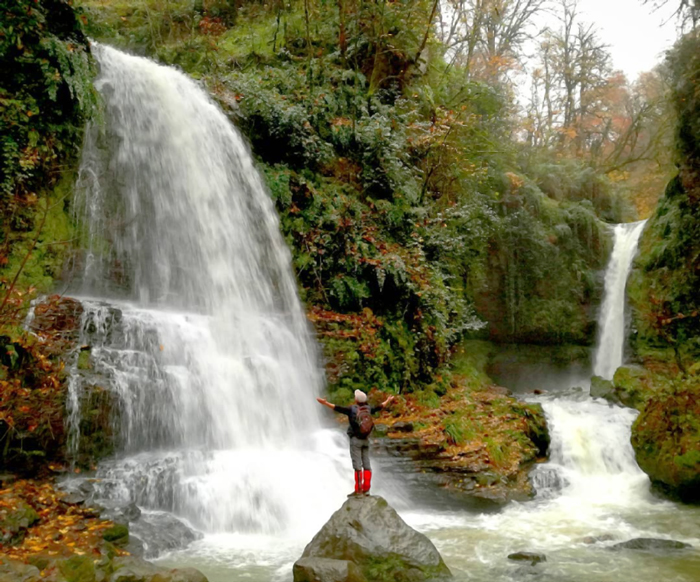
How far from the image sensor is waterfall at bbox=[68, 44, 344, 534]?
732 cm

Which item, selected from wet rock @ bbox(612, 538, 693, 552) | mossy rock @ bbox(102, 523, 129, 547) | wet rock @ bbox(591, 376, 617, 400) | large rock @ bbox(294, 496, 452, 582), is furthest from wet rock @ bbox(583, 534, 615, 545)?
wet rock @ bbox(591, 376, 617, 400)

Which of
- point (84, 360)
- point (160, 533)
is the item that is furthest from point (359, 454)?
point (84, 360)

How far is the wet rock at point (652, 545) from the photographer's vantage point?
6559mm

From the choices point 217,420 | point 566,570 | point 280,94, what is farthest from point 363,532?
point 280,94

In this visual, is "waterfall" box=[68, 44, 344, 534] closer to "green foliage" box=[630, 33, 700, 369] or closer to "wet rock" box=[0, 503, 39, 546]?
"wet rock" box=[0, 503, 39, 546]

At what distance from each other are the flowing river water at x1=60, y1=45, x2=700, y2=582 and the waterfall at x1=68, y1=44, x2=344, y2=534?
0.08 feet

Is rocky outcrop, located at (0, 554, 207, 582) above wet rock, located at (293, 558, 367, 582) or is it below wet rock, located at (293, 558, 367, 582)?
above

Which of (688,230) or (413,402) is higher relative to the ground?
(688,230)

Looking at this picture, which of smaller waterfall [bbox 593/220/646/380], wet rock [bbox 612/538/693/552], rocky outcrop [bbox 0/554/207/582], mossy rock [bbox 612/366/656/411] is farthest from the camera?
smaller waterfall [bbox 593/220/646/380]

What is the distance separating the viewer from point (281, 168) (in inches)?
518

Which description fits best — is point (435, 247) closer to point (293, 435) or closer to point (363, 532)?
point (293, 435)

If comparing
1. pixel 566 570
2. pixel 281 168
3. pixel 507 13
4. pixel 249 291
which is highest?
pixel 507 13

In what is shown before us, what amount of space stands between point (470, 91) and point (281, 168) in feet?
22.5

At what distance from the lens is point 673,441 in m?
8.77
